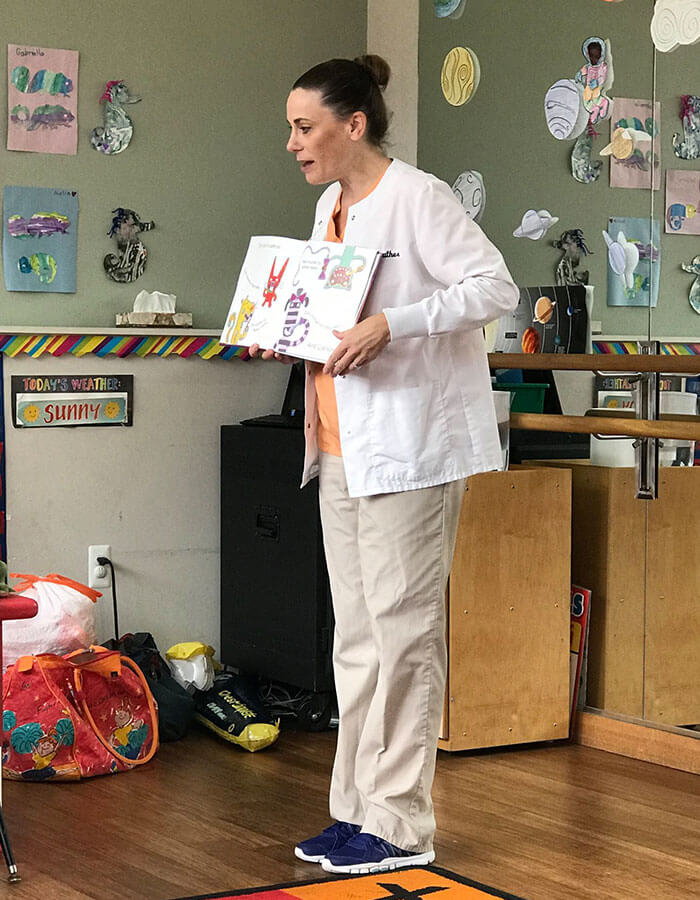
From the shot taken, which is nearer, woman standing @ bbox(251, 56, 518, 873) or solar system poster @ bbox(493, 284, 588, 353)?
woman standing @ bbox(251, 56, 518, 873)

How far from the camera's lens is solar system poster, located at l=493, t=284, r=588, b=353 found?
343 centimetres

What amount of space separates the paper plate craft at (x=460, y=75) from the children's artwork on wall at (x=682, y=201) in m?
0.79

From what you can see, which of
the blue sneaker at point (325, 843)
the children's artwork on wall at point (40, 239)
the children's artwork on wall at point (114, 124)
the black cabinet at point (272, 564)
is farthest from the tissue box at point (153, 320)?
the blue sneaker at point (325, 843)

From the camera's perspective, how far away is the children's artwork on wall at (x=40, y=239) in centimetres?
355

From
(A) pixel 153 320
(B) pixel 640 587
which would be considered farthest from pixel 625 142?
(A) pixel 153 320

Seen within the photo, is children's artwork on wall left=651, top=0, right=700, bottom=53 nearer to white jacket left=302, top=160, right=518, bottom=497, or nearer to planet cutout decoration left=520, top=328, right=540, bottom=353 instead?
planet cutout decoration left=520, top=328, right=540, bottom=353

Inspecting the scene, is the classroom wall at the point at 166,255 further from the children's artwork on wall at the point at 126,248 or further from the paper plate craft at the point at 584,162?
the paper plate craft at the point at 584,162

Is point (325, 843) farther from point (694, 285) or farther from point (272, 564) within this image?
point (694, 285)

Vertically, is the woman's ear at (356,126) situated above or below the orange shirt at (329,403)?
above

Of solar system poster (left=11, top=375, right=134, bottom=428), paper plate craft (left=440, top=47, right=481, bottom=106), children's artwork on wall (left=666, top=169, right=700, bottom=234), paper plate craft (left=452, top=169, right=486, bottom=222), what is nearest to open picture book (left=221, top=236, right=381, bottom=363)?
children's artwork on wall (left=666, top=169, right=700, bottom=234)

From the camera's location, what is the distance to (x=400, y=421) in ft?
7.68

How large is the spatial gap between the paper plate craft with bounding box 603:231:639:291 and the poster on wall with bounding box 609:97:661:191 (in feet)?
0.44

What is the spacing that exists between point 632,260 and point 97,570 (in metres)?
1.63

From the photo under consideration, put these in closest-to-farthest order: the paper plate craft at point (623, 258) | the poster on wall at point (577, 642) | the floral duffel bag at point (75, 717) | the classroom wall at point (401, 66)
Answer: the floral duffel bag at point (75, 717), the paper plate craft at point (623, 258), the poster on wall at point (577, 642), the classroom wall at point (401, 66)
